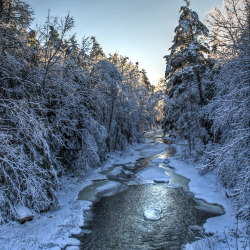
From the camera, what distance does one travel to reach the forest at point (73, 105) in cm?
624

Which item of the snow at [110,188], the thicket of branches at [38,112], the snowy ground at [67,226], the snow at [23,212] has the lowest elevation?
the snow at [110,188]

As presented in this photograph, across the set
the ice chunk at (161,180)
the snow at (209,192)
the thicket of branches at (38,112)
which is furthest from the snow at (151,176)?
the thicket of branches at (38,112)

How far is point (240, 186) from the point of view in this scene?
17.9ft

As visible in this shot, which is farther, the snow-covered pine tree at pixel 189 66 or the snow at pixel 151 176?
the snow-covered pine tree at pixel 189 66

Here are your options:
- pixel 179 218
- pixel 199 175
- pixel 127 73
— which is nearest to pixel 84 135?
pixel 179 218

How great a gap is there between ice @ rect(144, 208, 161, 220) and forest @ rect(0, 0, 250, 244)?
10.2 ft

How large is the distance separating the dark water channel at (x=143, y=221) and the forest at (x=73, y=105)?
1.96 meters

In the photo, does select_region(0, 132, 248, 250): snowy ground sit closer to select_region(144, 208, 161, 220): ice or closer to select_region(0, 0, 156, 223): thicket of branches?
select_region(0, 0, 156, 223): thicket of branches

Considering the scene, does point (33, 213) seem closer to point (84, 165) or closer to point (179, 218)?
point (84, 165)

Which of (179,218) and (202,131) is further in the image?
(202,131)

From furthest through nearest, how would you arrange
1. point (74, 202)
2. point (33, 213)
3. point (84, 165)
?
→ point (84, 165) < point (74, 202) < point (33, 213)

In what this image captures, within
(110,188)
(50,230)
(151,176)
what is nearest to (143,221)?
(50,230)

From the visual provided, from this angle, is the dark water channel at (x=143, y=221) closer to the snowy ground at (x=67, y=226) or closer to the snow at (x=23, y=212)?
the snowy ground at (x=67, y=226)

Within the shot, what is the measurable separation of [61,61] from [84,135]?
5093mm
